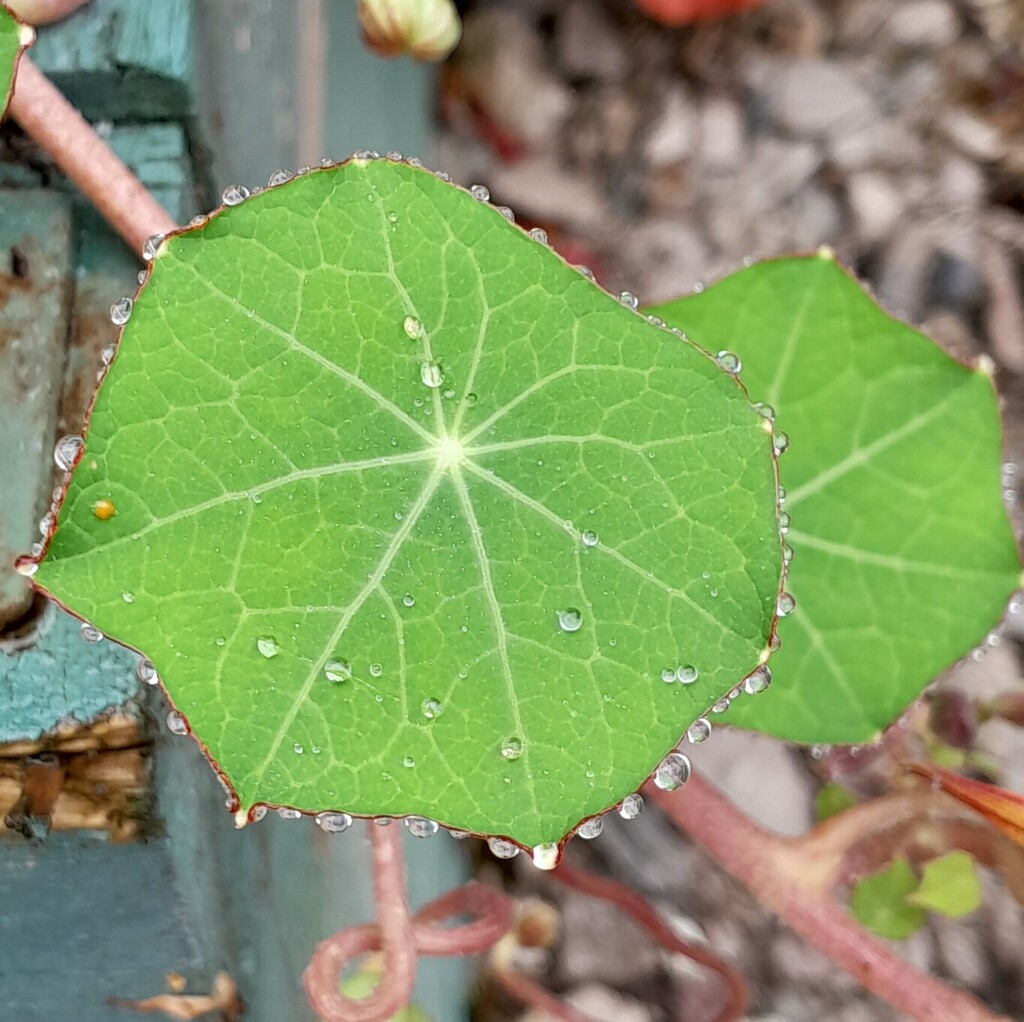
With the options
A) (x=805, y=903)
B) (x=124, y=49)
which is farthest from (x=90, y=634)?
(x=805, y=903)

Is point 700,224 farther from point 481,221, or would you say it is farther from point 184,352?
point 184,352

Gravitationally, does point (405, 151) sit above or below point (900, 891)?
above

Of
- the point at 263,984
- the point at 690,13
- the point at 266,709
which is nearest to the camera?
the point at 266,709

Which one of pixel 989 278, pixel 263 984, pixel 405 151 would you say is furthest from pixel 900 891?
pixel 405 151

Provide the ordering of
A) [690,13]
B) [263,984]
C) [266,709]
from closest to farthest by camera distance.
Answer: [266,709] → [263,984] → [690,13]

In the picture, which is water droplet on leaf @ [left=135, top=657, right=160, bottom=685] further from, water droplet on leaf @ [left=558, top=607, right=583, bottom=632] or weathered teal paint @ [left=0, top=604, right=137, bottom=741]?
water droplet on leaf @ [left=558, top=607, right=583, bottom=632]

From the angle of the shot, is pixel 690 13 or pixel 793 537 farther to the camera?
pixel 690 13

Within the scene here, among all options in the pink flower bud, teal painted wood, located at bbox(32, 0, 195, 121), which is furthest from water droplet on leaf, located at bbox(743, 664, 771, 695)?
the pink flower bud

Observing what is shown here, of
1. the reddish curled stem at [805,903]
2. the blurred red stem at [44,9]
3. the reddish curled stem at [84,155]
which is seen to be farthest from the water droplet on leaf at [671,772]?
the blurred red stem at [44,9]
